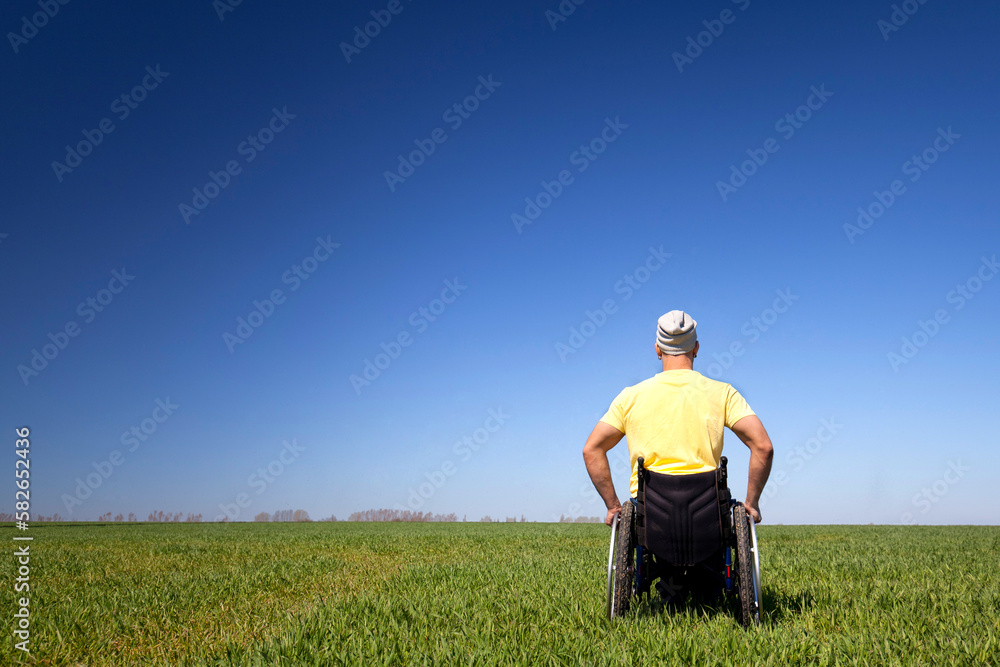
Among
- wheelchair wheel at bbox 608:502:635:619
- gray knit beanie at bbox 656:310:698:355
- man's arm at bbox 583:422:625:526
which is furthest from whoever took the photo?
gray knit beanie at bbox 656:310:698:355

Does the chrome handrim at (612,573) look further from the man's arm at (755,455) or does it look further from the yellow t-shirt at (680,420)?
the man's arm at (755,455)

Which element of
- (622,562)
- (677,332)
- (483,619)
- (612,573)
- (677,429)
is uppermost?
(677,332)

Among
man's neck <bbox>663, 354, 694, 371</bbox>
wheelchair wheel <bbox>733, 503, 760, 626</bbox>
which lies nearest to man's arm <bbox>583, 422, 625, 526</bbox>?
man's neck <bbox>663, 354, 694, 371</bbox>

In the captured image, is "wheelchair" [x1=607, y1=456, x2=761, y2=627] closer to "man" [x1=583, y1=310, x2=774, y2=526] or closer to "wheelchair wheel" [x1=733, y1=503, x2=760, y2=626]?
"wheelchair wheel" [x1=733, y1=503, x2=760, y2=626]

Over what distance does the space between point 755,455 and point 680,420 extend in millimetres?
560

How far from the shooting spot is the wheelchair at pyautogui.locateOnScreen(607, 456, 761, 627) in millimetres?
4051

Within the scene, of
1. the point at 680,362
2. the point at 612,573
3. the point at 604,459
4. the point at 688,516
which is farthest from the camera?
the point at 680,362

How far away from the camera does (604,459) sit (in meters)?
4.49

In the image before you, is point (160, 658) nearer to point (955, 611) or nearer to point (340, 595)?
point (340, 595)

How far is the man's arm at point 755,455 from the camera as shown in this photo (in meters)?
4.21

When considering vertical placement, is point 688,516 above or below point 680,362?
below

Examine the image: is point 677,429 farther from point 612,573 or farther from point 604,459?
point 612,573

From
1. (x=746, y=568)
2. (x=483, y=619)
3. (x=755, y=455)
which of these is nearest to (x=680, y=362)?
(x=755, y=455)

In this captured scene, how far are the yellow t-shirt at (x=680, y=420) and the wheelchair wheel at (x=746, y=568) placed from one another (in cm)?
39
